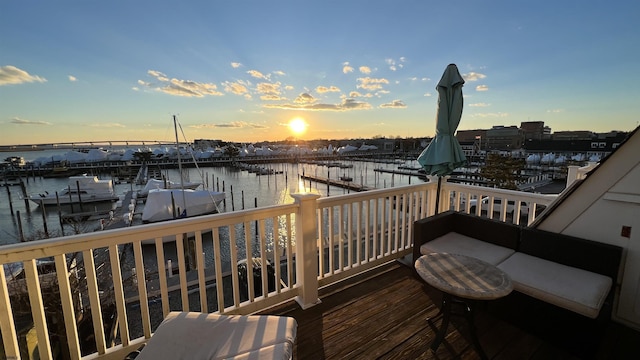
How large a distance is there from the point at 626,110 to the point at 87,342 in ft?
36.7

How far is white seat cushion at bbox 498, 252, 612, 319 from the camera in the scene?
1615 mm

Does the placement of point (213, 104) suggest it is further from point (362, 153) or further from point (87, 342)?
point (362, 153)

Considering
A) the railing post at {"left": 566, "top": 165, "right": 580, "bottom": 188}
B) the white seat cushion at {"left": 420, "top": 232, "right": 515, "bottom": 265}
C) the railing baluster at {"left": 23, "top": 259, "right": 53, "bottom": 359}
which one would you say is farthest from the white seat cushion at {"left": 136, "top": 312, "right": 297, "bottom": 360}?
the railing post at {"left": 566, "top": 165, "right": 580, "bottom": 188}

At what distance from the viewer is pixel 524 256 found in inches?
89.2

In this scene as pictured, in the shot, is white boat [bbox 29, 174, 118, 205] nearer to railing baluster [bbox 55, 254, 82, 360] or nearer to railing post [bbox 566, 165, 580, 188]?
railing baluster [bbox 55, 254, 82, 360]

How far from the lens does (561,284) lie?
1.79 m

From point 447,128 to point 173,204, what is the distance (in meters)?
17.2

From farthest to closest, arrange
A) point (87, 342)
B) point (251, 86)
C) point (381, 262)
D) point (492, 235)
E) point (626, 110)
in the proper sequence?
point (251, 86) < point (87, 342) < point (381, 262) < point (626, 110) < point (492, 235)

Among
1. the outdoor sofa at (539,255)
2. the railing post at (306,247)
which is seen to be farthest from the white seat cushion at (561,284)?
the railing post at (306,247)

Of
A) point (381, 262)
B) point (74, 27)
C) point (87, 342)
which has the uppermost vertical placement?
point (74, 27)

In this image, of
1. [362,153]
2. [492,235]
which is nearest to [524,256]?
[492,235]

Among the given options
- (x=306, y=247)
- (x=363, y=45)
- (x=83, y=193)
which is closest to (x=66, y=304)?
Result: (x=306, y=247)

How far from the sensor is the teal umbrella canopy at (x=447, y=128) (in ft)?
8.88

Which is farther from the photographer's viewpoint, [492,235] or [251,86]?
[251,86]
